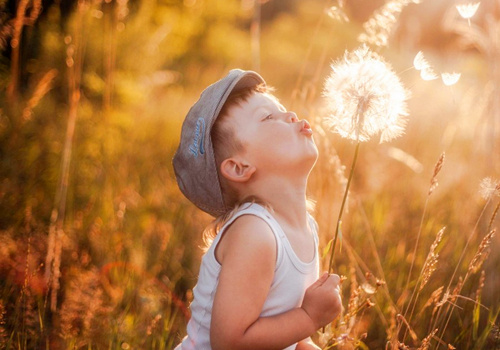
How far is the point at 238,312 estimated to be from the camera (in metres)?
1.52

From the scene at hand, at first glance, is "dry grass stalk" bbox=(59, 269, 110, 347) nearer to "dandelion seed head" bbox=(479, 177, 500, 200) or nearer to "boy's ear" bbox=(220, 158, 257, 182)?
"boy's ear" bbox=(220, 158, 257, 182)

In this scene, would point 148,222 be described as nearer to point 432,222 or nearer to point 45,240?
point 45,240

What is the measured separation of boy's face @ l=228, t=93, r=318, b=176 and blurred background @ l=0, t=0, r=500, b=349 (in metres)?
0.26

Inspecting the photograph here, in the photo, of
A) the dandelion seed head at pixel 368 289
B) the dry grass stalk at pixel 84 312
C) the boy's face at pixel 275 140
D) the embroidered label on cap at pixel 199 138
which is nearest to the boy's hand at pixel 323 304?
the dandelion seed head at pixel 368 289

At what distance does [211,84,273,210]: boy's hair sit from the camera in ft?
5.87

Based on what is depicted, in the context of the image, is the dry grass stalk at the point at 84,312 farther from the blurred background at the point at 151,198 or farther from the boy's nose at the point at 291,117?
the boy's nose at the point at 291,117

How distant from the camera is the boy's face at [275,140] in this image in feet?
5.67

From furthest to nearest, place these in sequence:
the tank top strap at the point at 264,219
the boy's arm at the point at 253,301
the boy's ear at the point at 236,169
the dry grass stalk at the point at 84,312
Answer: the dry grass stalk at the point at 84,312 → the boy's ear at the point at 236,169 → the tank top strap at the point at 264,219 → the boy's arm at the point at 253,301

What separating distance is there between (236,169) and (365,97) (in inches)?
18.3

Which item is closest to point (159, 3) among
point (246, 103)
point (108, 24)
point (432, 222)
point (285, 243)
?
point (108, 24)

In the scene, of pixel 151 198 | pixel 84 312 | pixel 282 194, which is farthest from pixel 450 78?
pixel 151 198

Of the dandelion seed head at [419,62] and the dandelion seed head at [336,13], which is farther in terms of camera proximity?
the dandelion seed head at [336,13]

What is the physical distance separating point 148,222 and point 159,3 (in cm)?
257

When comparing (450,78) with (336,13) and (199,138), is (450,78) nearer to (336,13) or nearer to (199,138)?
(336,13)
